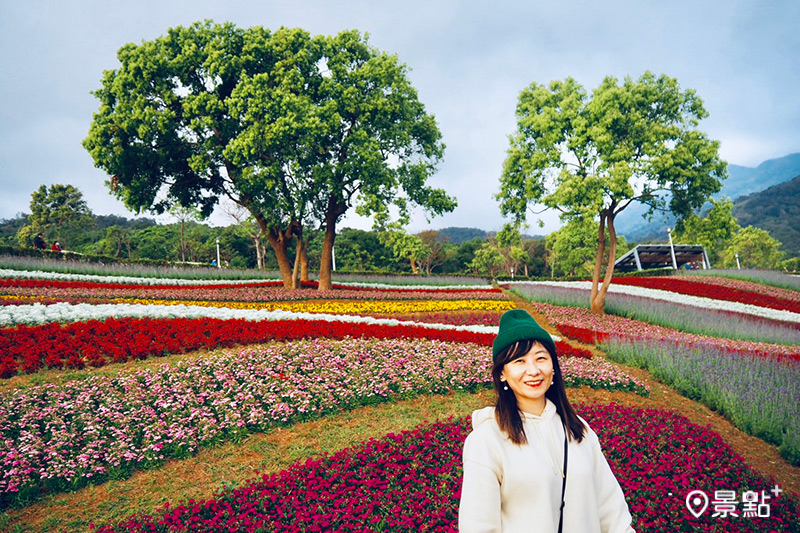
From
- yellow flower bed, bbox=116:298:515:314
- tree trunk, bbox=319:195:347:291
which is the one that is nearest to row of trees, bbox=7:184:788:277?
tree trunk, bbox=319:195:347:291

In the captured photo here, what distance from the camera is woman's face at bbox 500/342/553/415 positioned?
200 centimetres

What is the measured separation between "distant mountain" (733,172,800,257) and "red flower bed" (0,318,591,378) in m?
97.4

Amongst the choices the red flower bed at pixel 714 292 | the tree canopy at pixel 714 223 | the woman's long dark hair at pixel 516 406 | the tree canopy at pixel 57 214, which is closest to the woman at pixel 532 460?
the woman's long dark hair at pixel 516 406

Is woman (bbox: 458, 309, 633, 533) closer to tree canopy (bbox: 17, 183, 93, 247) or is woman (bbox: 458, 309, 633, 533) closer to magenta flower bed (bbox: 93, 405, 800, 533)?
magenta flower bed (bbox: 93, 405, 800, 533)

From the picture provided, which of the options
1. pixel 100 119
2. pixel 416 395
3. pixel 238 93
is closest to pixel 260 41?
pixel 238 93

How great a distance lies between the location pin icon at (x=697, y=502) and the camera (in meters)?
3.99

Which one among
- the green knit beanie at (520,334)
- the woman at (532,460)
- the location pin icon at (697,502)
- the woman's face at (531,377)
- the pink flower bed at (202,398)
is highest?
the green knit beanie at (520,334)

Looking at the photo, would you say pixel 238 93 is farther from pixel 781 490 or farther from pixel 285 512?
pixel 781 490

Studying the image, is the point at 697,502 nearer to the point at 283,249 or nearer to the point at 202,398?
the point at 202,398

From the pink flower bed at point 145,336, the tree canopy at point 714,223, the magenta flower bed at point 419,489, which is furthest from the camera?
the tree canopy at point 714,223

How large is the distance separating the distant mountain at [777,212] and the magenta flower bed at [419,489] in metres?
98.7

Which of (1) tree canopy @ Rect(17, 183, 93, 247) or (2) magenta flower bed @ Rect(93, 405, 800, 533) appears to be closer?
(2) magenta flower bed @ Rect(93, 405, 800, 533)

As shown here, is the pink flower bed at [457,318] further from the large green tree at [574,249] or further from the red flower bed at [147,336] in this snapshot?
the large green tree at [574,249]

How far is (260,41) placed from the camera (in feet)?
59.2
